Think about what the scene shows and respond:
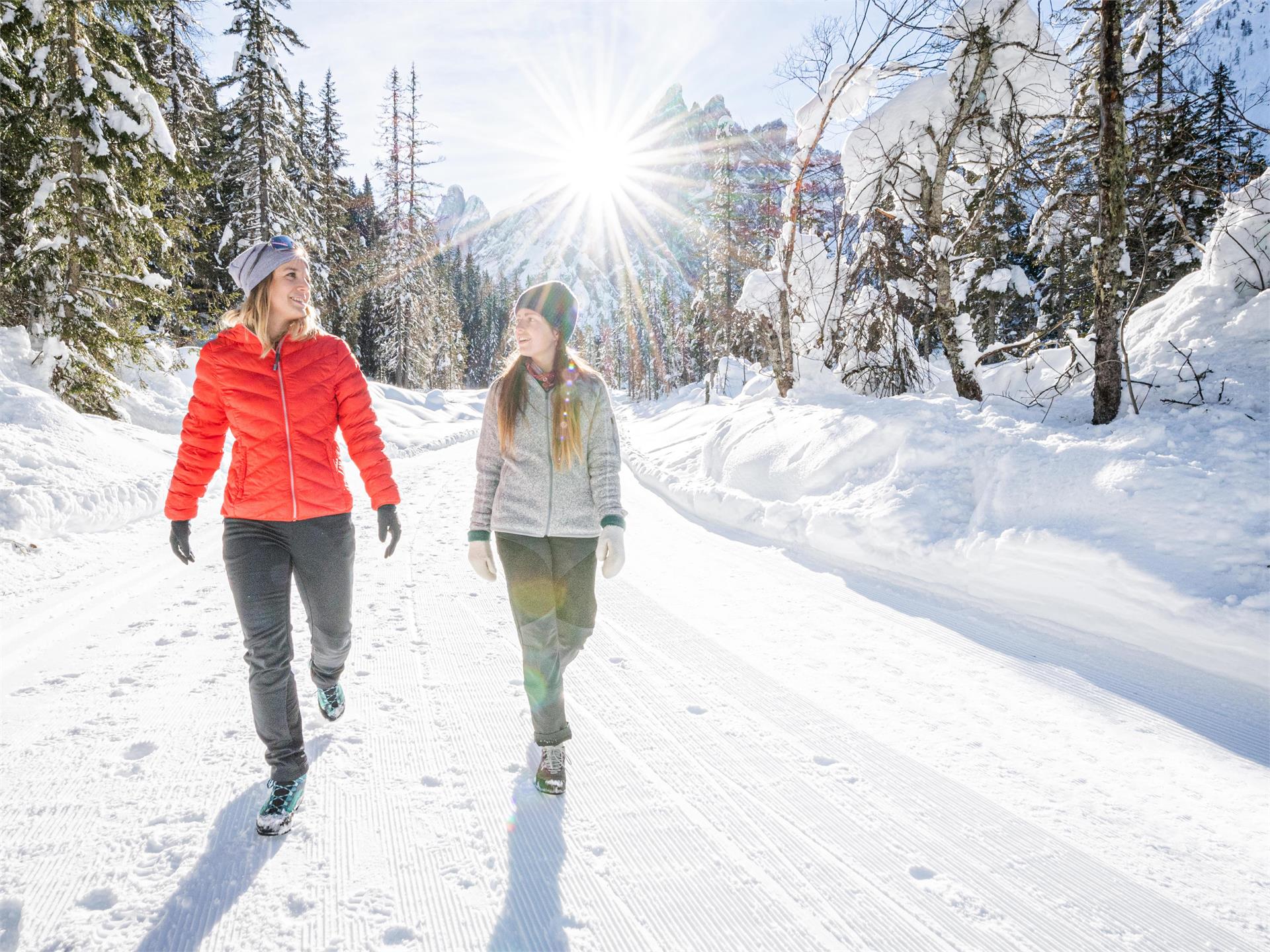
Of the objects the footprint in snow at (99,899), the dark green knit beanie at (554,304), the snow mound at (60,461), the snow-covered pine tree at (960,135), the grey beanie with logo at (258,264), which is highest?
the snow-covered pine tree at (960,135)

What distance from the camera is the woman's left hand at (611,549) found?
266 centimetres

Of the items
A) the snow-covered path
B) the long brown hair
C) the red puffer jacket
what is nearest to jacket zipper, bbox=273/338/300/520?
the red puffer jacket

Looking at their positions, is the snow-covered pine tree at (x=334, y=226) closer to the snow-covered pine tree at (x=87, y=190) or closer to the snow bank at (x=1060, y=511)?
the snow-covered pine tree at (x=87, y=190)

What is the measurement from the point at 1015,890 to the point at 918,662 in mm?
1803

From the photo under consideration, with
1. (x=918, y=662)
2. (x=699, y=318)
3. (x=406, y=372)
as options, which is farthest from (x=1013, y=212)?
(x=406, y=372)

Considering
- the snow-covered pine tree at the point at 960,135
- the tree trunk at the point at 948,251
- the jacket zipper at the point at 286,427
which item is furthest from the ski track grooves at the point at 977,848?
the snow-covered pine tree at the point at 960,135

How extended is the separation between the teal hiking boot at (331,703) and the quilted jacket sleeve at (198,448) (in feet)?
3.59

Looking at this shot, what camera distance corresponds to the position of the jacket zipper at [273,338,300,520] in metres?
2.51

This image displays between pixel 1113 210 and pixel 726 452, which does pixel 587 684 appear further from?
Result: pixel 726 452

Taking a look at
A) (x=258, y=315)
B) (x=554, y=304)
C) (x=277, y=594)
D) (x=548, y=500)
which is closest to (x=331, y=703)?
(x=277, y=594)

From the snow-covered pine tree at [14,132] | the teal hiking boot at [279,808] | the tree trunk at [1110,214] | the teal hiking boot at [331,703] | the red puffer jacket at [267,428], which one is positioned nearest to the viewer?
the teal hiking boot at [279,808]

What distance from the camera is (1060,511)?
4.74 meters

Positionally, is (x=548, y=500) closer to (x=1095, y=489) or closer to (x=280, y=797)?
(x=280, y=797)

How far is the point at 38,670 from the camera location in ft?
11.9
